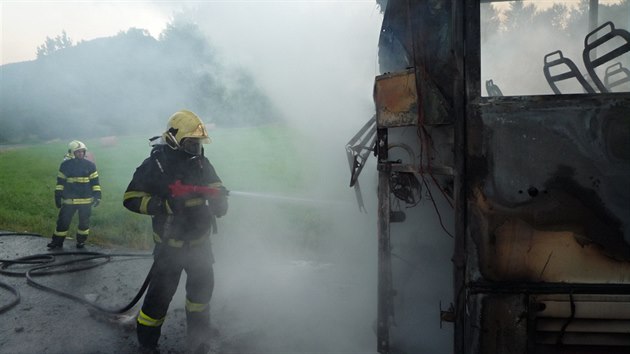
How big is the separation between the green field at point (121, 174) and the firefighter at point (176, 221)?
3374mm

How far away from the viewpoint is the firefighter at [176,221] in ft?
11.4

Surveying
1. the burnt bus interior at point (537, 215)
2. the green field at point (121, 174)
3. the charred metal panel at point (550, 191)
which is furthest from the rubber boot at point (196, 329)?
the green field at point (121, 174)

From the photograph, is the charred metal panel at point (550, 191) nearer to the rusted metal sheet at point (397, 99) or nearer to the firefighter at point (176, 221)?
the rusted metal sheet at point (397, 99)

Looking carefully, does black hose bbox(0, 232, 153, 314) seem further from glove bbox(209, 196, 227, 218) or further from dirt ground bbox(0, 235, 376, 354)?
glove bbox(209, 196, 227, 218)

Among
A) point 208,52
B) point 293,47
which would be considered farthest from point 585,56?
point 208,52

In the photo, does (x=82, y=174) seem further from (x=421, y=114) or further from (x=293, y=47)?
(x=421, y=114)

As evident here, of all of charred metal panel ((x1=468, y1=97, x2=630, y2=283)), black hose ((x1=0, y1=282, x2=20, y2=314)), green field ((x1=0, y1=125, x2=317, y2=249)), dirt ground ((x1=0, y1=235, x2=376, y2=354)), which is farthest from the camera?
green field ((x1=0, y1=125, x2=317, y2=249))

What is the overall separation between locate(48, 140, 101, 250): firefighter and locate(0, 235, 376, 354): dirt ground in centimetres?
112

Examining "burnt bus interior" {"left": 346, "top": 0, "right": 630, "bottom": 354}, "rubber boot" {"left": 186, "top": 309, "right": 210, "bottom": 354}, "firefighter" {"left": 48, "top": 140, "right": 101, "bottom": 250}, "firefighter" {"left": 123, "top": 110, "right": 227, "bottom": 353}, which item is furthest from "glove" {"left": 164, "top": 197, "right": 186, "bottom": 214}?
"firefighter" {"left": 48, "top": 140, "right": 101, "bottom": 250}

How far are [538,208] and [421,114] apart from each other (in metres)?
0.73

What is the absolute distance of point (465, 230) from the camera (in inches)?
77.7

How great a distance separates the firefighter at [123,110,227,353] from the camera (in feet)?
11.4

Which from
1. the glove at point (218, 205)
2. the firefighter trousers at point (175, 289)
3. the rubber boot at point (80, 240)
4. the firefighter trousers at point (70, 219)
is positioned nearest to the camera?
the firefighter trousers at point (175, 289)

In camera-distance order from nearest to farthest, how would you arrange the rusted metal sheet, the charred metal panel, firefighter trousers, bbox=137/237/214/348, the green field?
1. the charred metal panel
2. the rusted metal sheet
3. firefighter trousers, bbox=137/237/214/348
4. the green field
